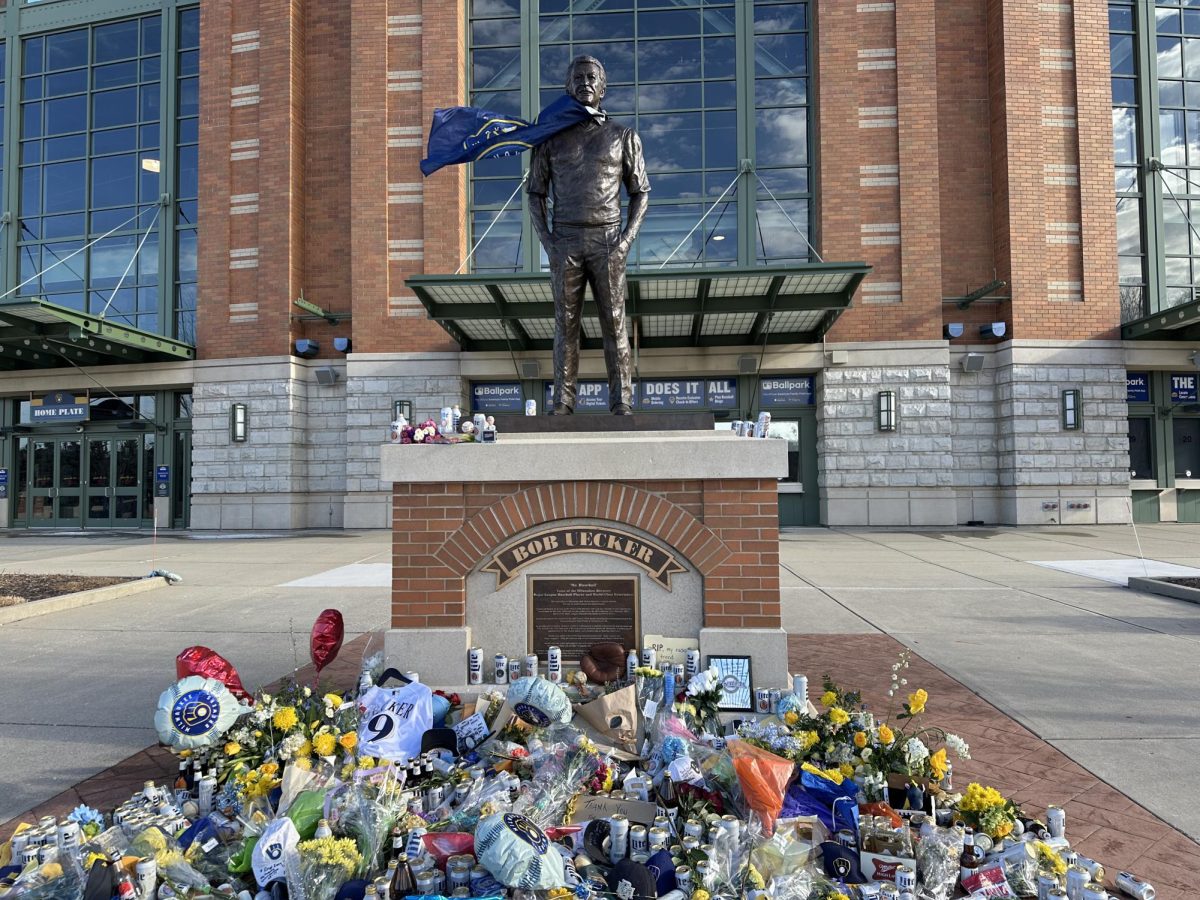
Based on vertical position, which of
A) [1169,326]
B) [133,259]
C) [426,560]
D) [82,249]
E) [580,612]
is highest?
[82,249]

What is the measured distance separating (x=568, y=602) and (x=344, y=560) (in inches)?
339

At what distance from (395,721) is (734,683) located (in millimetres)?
1999

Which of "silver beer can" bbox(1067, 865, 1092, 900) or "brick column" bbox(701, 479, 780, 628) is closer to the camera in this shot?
"silver beer can" bbox(1067, 865, 1092, 900)

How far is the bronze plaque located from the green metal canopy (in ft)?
30.5

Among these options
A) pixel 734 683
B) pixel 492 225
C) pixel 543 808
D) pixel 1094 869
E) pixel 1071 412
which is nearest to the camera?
pixel 1094 869

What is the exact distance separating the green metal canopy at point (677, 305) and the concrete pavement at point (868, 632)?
5.58m

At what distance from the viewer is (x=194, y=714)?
3.66m

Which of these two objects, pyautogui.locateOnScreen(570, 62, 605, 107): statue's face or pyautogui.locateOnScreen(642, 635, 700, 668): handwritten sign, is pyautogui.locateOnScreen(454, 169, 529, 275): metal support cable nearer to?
pyautogui.locateOnScreen(570, 62, 605, 107): statue's face

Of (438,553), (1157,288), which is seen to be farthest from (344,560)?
(1157,288)

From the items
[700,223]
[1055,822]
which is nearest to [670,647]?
[1055,822]

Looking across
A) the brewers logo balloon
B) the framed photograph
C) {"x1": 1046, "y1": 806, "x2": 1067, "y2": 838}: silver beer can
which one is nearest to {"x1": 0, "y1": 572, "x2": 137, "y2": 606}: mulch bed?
the brewers logo balloon

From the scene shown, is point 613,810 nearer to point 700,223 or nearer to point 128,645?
point 128,645

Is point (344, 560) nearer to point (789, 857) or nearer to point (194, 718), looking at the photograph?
point (194, 718)

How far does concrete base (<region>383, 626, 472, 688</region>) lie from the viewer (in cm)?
458
